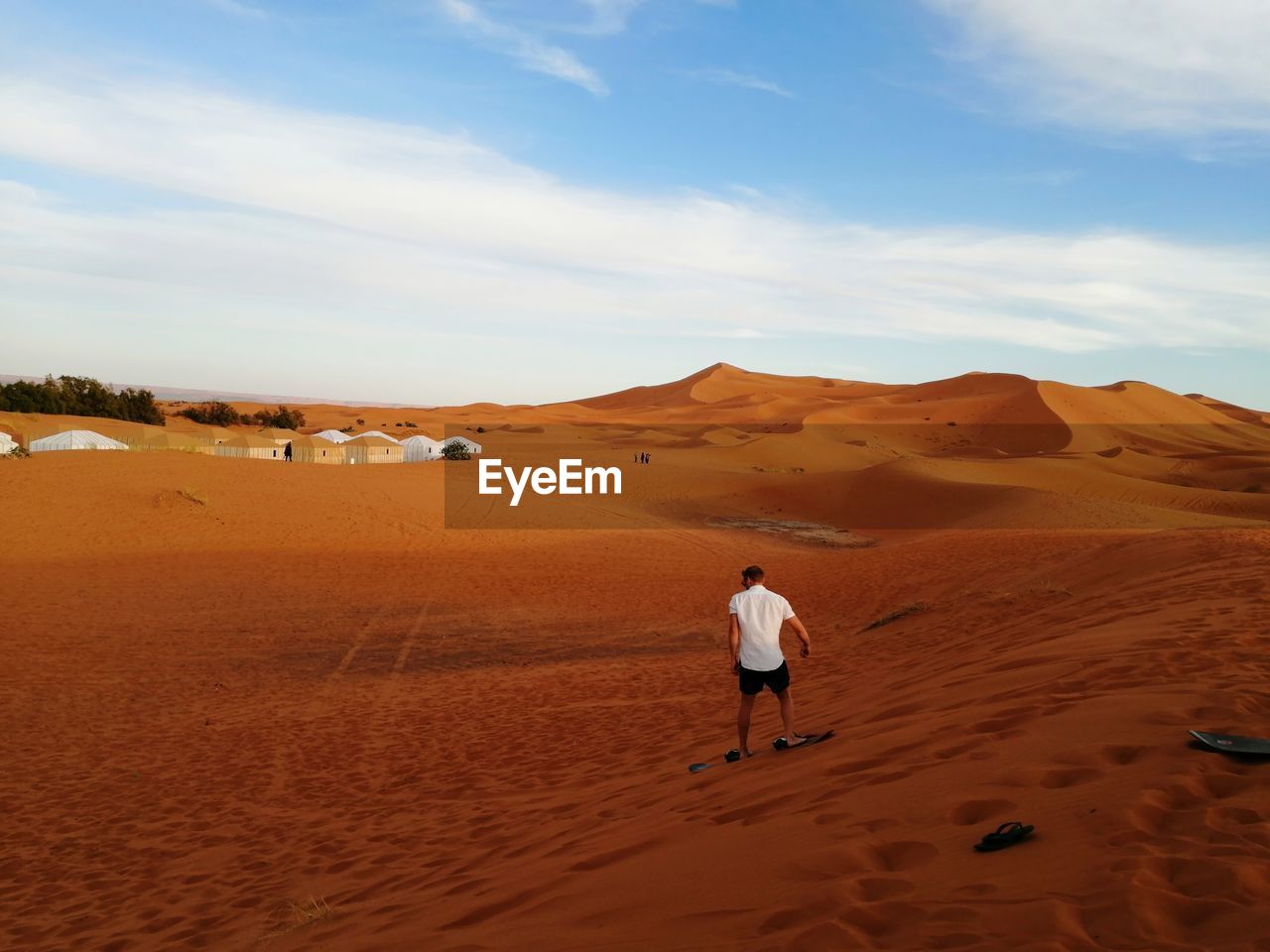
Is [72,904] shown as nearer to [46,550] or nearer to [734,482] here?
[46,550]

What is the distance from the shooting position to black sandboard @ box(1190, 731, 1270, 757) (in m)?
4.18

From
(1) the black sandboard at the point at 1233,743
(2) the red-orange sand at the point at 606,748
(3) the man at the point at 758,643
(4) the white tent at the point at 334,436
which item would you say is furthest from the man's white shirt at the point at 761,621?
(4) the white tent at the point at 334,436

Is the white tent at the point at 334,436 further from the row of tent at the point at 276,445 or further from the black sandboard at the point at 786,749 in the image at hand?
the black sandboard at the point at 786,749

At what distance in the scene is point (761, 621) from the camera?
6.56 meters

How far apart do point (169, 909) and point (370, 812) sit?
192 cm

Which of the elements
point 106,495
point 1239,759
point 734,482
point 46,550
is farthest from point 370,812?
point 734,482

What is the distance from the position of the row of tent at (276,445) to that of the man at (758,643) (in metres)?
39.6

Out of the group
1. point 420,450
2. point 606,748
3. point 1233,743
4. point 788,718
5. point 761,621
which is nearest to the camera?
point 1233,743

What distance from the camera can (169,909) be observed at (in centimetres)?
573

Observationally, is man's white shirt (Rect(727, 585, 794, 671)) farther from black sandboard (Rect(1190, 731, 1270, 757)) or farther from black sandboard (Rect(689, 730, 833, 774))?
black sandboard (Rect(1190, 731, 1270, 757))

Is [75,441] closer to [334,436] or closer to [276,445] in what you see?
[276,445]

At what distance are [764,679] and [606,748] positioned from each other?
268 centimetres

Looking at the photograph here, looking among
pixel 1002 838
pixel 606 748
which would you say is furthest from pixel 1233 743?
pixel 606 748

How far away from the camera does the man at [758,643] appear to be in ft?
21.5
